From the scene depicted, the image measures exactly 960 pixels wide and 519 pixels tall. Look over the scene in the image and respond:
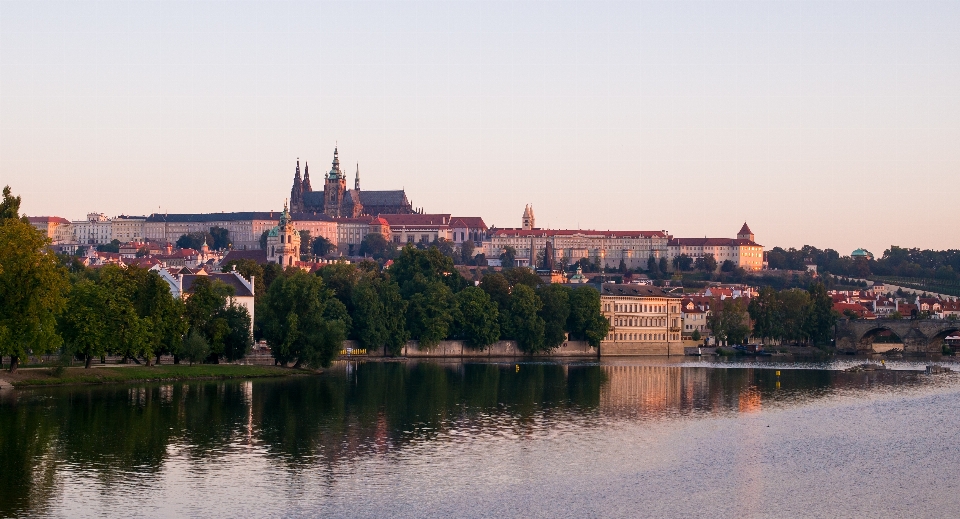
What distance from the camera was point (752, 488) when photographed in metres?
38.6

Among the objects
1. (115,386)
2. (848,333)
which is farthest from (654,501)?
(848,333)

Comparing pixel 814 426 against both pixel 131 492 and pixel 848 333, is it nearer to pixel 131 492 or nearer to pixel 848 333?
pixel 131 492

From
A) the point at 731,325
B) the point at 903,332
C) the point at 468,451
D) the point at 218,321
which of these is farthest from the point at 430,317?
the point at 468,451

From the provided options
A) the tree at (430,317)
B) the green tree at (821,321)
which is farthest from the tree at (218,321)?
the green tree at (821,321)

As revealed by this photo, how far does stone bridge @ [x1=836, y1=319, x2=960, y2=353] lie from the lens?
12975 centimetres

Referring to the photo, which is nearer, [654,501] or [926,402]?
[654,501]

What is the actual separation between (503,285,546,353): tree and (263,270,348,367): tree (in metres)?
31.3

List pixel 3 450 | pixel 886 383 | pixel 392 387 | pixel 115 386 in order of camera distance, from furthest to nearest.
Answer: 1. pixel 886 383
2. pixel 392 387
3. pixel 115 386
4. pixel 3 450

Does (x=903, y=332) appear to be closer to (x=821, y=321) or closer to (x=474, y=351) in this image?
(x=821, y=321)

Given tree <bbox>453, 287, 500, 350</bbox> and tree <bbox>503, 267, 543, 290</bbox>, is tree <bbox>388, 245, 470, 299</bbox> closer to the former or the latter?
tree <bbox>453, 287, 500, 350</bbox>

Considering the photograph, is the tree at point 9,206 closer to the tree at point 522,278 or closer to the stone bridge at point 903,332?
the tree at point 522,278

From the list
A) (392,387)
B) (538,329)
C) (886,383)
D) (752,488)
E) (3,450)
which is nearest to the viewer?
(752,488)

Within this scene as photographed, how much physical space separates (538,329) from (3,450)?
69.2 meters

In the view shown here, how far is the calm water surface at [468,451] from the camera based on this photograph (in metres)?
35.2
